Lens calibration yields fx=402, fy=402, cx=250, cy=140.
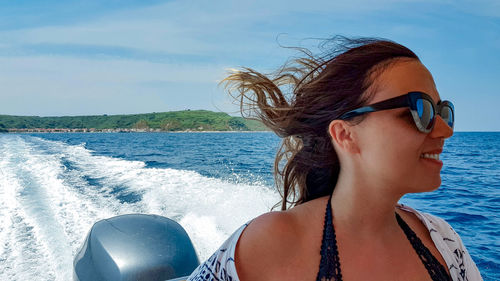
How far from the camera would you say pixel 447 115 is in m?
1.07

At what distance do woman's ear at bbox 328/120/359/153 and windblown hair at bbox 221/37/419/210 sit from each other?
0.11 feet

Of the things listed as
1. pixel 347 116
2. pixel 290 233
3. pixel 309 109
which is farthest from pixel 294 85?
pixel 290 233

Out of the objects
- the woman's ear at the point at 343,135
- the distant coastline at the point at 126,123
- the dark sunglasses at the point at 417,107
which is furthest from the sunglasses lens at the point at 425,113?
the distant coastline at the point at 126,123

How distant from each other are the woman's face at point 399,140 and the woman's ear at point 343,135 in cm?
2

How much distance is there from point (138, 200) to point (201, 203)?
1.19 meters

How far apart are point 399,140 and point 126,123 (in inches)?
3747

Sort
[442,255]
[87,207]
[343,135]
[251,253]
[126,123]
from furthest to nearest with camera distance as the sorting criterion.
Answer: [126,123]
[87,207]
[442,255]
[343,135]
[251,253]

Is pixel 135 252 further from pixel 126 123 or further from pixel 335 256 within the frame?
pixel 126 123

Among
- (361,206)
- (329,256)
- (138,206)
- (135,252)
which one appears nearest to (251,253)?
(329,256)

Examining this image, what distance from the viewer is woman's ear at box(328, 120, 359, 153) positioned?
102 centimetres

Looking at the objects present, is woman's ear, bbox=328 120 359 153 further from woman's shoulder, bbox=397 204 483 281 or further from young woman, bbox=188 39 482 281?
woman's shoulder, bbox=397 204 483 281

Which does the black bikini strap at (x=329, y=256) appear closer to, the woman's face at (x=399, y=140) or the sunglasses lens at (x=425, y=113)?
the woman's face at (x=399, y=140)

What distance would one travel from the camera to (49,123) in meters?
84.9

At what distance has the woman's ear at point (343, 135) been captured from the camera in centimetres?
102
